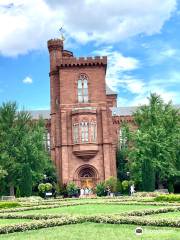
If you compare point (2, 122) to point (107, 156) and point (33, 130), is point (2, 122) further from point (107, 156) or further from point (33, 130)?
point (107, 156)

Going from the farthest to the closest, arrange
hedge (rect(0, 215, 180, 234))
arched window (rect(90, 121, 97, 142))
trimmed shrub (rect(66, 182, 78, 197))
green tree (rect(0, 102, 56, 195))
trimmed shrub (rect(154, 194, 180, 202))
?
arched window (rect(90, 121, 97, 142)) → trimmed shrub (rect(66, 182, 78, 197)) → green tree (rect(0, 102, 56, 195)) → trimmed shrub (rect(154, 194, 180, 202)) → hedge (rect(0, 215, 180, 234))

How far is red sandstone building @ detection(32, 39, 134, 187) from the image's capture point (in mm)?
51062

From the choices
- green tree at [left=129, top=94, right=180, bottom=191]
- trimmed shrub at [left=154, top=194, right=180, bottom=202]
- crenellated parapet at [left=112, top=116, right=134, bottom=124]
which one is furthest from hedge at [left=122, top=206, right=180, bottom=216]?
crenellated parapet at [left=112, top=116, right=134, bottom=124]

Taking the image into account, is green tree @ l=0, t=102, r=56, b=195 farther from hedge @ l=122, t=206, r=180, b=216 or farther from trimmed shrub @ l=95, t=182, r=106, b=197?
hedge @ l=122, t=206, r=180, b=216

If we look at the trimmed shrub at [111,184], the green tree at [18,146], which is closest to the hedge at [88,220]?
the green tree at [18,146]

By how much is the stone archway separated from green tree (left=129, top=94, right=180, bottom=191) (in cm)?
454

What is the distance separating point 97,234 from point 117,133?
163ft

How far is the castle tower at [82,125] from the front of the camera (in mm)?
51062

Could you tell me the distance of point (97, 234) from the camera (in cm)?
1337

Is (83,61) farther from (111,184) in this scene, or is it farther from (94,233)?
(94,233)

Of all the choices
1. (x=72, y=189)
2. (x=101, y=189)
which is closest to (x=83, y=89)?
(x=72, y=189)

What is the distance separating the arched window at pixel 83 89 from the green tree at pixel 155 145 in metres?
6.53

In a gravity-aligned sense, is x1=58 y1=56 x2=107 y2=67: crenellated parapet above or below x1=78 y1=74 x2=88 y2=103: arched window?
above

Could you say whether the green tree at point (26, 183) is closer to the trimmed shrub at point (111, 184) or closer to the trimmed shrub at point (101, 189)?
the trimmed shrub at point (101, 189)
